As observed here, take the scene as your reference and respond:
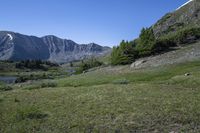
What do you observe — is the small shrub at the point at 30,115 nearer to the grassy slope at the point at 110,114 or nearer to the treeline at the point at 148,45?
the grassy slope at the point at 110,114

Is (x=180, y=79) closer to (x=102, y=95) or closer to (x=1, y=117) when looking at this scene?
(x=102, y=95)

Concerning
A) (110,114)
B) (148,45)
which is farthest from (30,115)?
(148,45)

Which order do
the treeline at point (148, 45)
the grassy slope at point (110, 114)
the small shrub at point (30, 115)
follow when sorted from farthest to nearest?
the treeline at point (148, 45)
the small shrub at point (30, 115)
the grassy slope at point (110, 114)

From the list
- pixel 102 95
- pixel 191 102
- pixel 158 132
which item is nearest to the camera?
pixel 158 132

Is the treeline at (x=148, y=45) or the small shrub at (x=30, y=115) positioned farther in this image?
the treeline at (x=148, y=45)

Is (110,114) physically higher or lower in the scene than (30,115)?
lower

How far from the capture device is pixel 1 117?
25.1 m

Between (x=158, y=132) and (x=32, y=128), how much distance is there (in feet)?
28.6

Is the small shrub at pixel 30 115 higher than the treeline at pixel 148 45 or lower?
lower

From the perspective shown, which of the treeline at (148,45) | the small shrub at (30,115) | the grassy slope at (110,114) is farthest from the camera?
the treeline at (148,45)

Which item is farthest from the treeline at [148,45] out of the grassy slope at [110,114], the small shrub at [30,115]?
the small shrub at [30,115]

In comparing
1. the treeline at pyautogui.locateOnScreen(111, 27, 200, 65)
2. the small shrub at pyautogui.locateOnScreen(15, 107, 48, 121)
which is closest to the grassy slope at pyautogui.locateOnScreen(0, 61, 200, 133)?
the small shrub at pyautogui.locateOnScreen(15, 107, 48, 121)

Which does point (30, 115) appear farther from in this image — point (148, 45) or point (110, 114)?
point (148, 45)

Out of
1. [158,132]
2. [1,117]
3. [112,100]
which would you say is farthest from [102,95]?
[158,132]
